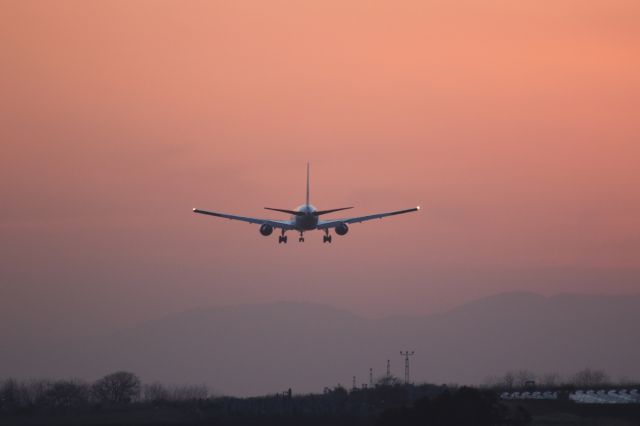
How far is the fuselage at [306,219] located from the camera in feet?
603

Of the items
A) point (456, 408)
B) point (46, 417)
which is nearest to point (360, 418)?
point (456, 408)

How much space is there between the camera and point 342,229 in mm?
186625

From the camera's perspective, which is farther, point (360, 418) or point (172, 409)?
point (172, 409)

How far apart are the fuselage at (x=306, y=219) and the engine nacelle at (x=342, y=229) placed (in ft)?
9.70

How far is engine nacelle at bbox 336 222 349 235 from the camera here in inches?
7338

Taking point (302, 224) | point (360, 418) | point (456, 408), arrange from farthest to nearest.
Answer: point (302, 224) → point (360, 418) → point (456, 408)

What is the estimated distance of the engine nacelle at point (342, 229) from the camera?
18638 cm

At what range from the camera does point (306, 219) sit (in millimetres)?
184250

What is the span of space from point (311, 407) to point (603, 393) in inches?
1445

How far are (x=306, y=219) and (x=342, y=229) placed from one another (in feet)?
17.2

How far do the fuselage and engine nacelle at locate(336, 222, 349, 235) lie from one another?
9.70 feet

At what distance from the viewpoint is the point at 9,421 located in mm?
185500

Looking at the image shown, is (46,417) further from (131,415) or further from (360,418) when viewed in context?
(360,418)

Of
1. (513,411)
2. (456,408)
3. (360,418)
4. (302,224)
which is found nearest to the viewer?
(456,408)
